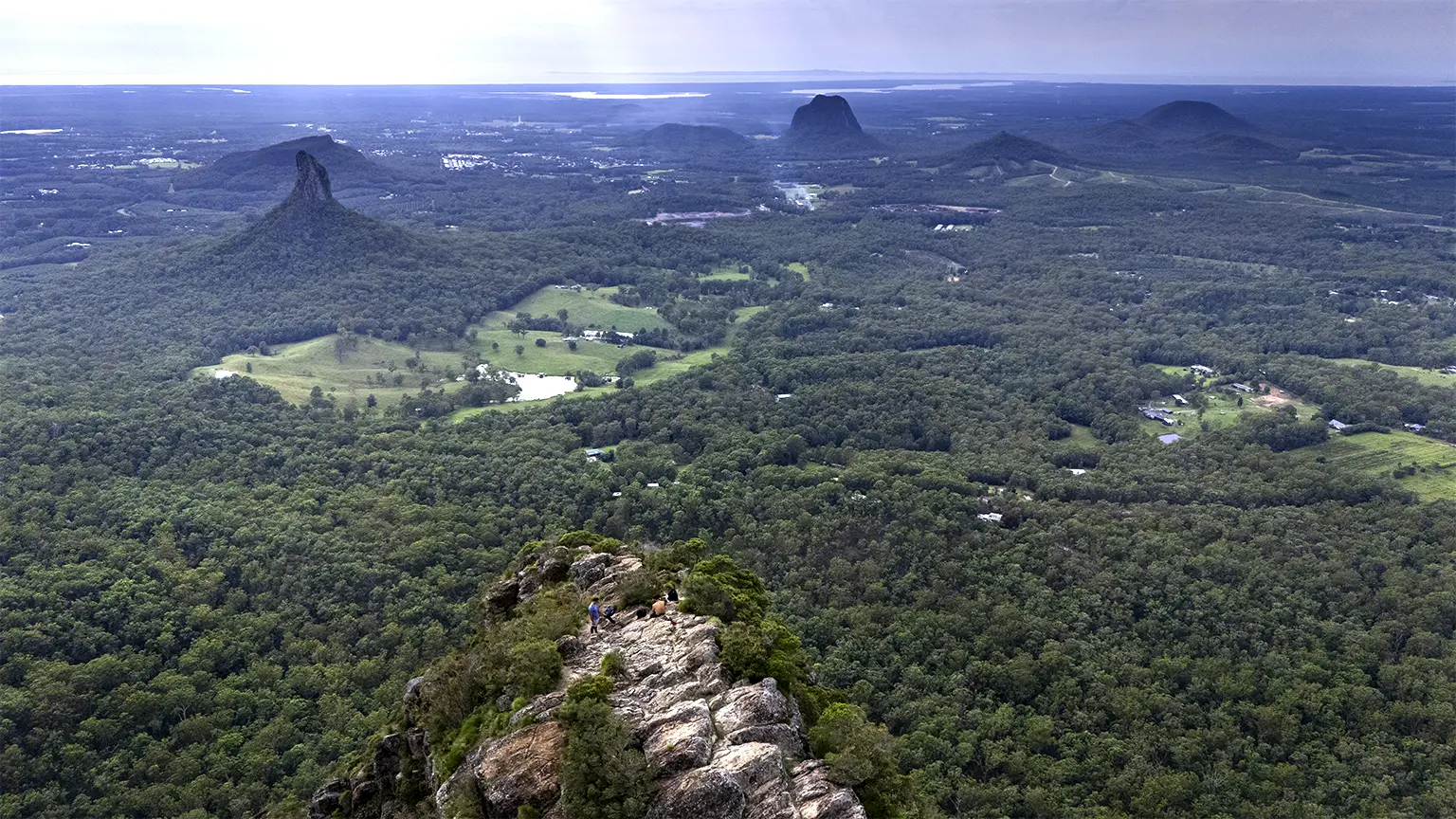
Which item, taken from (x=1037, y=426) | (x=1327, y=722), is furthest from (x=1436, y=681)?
(x=1037, y=426)

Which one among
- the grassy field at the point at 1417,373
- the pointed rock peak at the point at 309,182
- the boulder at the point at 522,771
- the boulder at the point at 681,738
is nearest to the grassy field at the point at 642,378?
the pointed rock peak at the point at 309,182

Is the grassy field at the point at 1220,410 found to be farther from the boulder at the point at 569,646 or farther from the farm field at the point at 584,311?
the boulder at the point at 569,646

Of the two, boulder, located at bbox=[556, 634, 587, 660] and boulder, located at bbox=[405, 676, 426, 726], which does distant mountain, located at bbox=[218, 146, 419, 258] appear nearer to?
boulder, located at bbox=[405, 676, 426, 726]

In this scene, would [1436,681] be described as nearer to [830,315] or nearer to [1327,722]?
[1327,722]

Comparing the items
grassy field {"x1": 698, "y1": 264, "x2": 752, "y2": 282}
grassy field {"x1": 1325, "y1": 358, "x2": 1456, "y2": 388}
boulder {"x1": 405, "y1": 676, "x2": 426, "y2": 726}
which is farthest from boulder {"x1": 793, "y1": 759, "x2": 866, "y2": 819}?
grassy field {"x1": 698, "y1": 264, "x2": 752, "y2": 282}

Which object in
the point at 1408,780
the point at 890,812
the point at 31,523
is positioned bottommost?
the point at 1408,780

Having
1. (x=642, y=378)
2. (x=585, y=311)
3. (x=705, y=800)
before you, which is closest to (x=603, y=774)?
(x=705, y=800)
